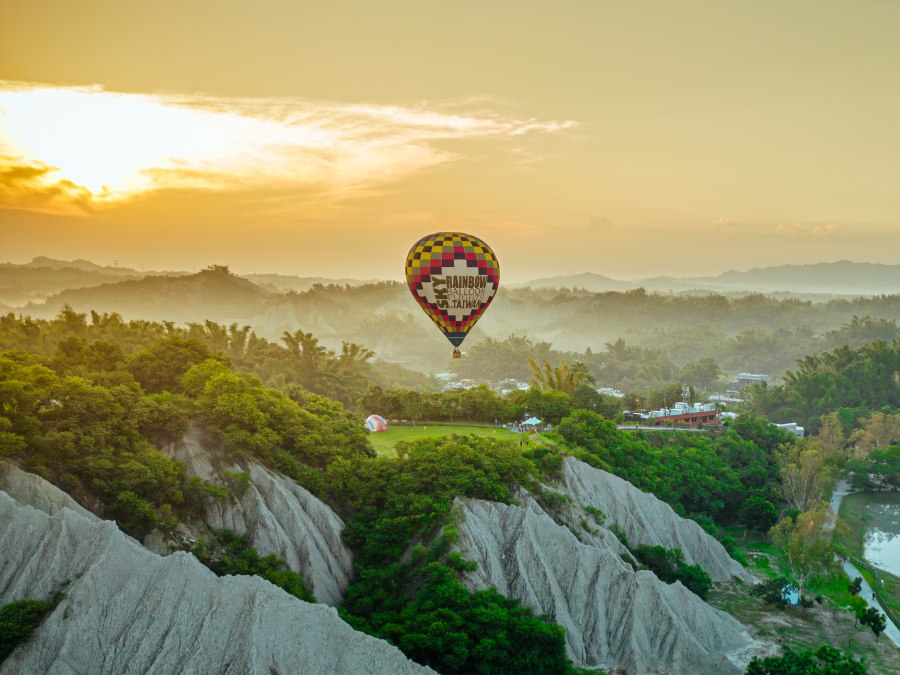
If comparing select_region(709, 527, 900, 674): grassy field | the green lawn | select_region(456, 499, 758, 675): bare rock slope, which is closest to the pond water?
select_region(709, 527, 900, 674): grassy field

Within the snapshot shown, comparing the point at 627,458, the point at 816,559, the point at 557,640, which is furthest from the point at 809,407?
the point at 557,640

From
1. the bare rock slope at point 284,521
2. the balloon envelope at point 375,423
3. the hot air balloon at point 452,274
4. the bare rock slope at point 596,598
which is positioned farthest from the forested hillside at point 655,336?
the bare rock slope at point 284,521

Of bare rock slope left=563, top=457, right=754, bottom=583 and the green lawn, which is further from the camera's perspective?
the green lawn

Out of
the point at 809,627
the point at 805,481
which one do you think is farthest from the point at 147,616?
the point at 805,481

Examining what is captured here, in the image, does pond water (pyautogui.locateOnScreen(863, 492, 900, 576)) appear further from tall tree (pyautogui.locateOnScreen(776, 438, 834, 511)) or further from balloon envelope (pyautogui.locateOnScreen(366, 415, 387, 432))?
balloon envelope (pyautogui.locateOnScreen(366, 415, 387, 432))

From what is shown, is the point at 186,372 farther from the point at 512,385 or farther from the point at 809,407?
the point at 512,385

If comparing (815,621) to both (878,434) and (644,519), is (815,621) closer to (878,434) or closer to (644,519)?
(644,519)
